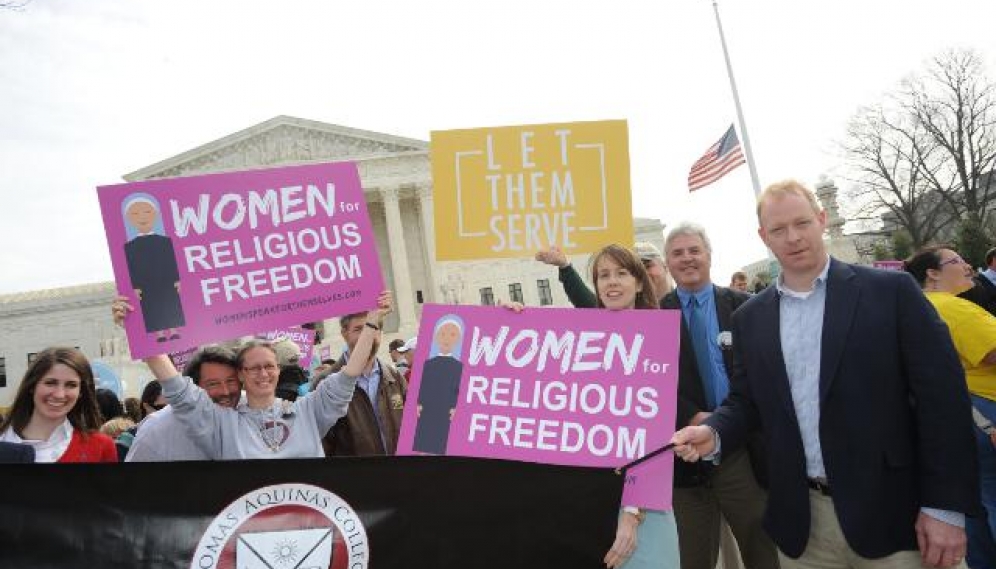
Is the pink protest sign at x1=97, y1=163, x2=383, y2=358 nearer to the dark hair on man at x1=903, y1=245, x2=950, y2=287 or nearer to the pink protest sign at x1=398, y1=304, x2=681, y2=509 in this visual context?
the pink protest sign at x1=398, y1=304, x2=681, y2=509

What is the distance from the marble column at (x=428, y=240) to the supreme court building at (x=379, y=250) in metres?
0.08

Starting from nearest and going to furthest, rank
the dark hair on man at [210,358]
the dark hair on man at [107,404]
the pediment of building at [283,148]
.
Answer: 1. the dark hair on man at [210,358]
2. the dark hair on man at [107,404]
3. the pediment of building at [283,148]

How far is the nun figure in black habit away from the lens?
140 inches

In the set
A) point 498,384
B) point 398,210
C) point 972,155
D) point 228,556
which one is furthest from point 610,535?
point 398,210

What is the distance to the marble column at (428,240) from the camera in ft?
164

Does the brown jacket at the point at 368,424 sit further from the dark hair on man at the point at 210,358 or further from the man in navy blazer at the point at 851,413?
the man in navy blazer at the point at 851,413

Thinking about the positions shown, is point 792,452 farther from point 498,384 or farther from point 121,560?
point 121,560

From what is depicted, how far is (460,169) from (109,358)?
126 ft

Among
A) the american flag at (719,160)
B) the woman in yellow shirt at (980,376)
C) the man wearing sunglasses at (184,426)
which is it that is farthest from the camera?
the american flag at (719,160)

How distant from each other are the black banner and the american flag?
52.5 feet

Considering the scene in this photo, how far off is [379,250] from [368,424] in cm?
4608

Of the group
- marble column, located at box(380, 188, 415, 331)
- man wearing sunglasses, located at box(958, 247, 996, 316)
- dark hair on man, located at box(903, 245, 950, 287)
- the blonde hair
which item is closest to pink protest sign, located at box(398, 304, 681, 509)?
the blonde hair

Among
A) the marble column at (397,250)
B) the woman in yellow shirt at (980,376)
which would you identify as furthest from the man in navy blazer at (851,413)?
the marble column at (397,250)

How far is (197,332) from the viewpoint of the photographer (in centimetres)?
361
